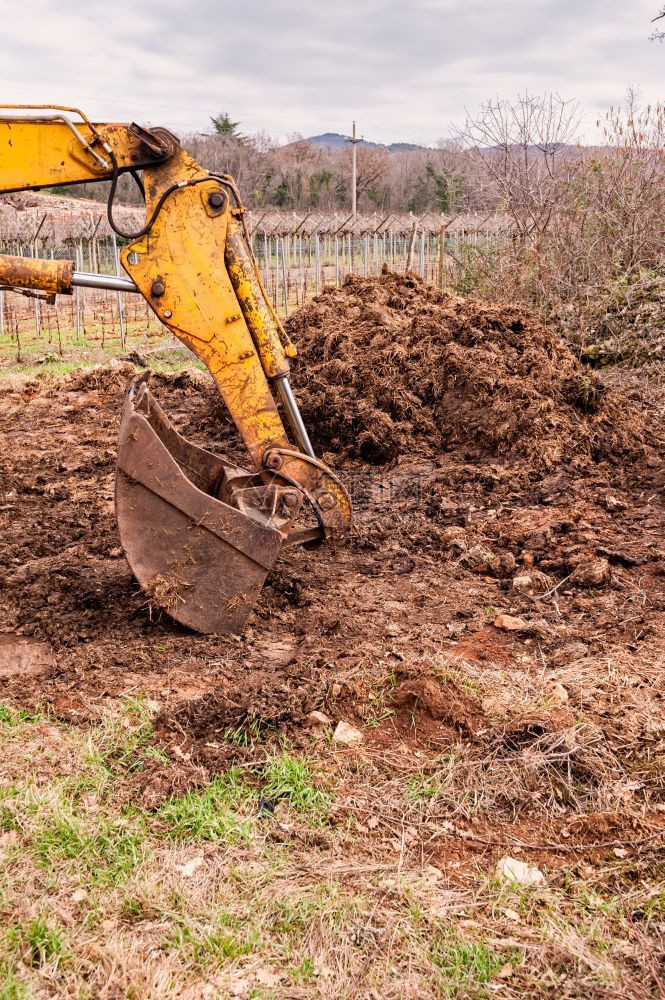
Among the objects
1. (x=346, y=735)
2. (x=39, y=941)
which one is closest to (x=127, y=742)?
(x=346, y=735)

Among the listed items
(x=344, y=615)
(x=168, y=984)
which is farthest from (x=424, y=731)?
(x=168, y=984)

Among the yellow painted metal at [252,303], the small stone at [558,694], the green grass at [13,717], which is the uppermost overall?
the yellow painted metal at [252,303]

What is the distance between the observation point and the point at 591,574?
4.92m

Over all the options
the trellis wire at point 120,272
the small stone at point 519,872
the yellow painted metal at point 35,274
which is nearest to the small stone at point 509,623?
the small stone at point 519,872

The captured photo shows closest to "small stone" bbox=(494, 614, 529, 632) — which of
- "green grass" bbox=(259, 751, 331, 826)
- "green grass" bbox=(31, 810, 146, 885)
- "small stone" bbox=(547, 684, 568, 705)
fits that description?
"small stone" bbox=(547, 684, 568, 705)

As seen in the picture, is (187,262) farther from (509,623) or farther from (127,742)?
(509,623)

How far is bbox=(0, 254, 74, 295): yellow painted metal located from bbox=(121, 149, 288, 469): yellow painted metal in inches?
15.5

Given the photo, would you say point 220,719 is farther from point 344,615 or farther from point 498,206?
point 498,206

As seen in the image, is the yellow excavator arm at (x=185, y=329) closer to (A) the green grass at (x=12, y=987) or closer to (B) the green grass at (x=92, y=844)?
(B) the green grass at (x=92, y=844)

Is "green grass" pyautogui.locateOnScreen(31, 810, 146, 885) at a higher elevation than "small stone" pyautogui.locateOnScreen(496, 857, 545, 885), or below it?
below

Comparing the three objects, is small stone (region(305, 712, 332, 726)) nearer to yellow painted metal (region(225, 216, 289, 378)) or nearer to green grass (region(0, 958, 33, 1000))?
green grass (region(0, 958, 33, 1000))

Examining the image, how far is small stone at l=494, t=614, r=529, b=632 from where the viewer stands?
4484 millimetres

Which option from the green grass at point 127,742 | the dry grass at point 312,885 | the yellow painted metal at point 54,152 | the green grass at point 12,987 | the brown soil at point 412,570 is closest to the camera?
the green grass at point 12,987

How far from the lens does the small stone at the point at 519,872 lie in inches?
111
